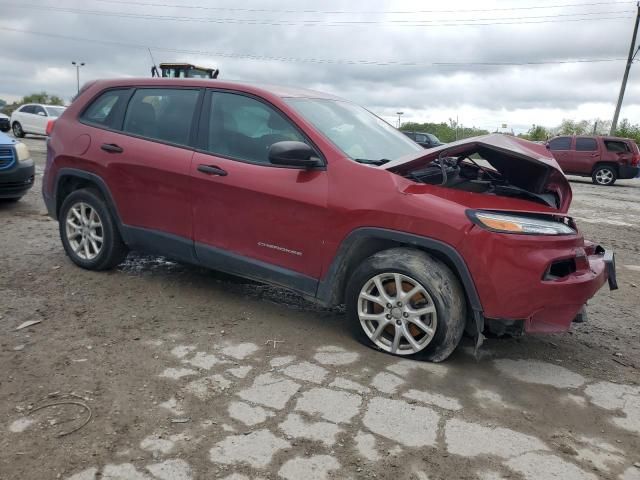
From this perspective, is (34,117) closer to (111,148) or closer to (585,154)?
(585,154)

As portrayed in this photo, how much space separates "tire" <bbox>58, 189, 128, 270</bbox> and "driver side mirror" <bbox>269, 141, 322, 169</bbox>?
1923 millimetres

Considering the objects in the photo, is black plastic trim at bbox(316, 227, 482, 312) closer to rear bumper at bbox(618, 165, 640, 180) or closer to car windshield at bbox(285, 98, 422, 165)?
car windshield at bbox(285, 98, 422, 165)

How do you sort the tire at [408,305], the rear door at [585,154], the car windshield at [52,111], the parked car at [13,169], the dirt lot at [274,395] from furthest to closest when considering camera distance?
the car windshield at [52,111]
the rear door at [585,154]
the parked car at [13,169]
the tire at [408,305]
the dirt lot at [274,395]

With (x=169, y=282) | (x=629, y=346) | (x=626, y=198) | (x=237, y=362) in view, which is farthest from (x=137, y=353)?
(x=626, y=198)

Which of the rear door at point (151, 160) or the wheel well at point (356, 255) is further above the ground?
the rear door at point (151, 160)

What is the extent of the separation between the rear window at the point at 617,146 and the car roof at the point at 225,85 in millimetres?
16720

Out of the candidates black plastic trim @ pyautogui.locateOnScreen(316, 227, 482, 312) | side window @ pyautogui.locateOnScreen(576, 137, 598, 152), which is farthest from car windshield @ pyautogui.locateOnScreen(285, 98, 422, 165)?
side window @ pyautogui.locateOnScreen(576, 137, 598, 152)

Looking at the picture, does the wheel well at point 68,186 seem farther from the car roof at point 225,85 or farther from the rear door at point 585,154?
the rear door at point 585,154

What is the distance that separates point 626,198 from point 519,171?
1242 cm

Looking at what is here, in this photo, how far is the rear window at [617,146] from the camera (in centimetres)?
1847

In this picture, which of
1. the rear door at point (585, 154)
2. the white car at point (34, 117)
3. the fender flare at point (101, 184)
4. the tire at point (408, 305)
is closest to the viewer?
the tire at point (408, 305)

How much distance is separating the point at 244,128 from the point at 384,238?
4.52ft

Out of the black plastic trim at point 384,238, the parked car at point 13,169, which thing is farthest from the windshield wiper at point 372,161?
the parked car at point 13,169

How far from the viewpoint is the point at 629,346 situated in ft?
13.4
